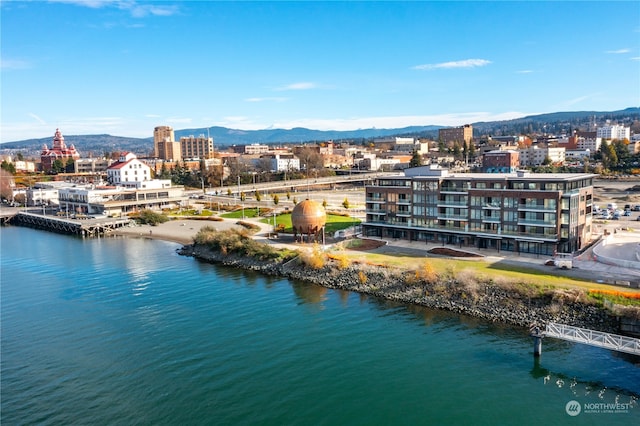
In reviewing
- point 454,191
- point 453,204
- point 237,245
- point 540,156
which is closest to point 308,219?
point 237,245

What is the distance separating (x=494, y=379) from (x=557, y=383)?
142 inches

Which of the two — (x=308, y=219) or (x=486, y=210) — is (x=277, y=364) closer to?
(x=308, y=219)

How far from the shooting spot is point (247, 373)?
1249 inches

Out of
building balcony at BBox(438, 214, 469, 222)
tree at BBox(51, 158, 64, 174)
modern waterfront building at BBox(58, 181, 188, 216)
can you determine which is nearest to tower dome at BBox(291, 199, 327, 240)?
building balcony at BBox(438, 214, 469, 222)

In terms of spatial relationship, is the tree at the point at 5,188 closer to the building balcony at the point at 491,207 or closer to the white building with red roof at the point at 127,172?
the white building with red roof at the point at 127,172

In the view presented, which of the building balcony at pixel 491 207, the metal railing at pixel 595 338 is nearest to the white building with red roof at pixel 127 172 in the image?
the building balcony at pixel 491 207

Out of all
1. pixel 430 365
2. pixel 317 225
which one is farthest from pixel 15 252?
pixel 430 365

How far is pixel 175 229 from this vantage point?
83875mm

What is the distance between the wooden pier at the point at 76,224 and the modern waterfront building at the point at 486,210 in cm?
5014

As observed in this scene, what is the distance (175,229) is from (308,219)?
1249 inches

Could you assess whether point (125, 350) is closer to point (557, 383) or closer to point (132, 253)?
point (557, 383)

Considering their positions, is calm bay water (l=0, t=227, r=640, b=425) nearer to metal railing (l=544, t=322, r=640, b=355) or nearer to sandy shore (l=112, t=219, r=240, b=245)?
metal railing (l=544, t=322, r=640, b=355)

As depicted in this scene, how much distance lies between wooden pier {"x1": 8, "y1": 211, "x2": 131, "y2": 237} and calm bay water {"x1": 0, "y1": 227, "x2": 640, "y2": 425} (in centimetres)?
3932

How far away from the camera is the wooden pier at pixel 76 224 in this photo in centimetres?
8731
